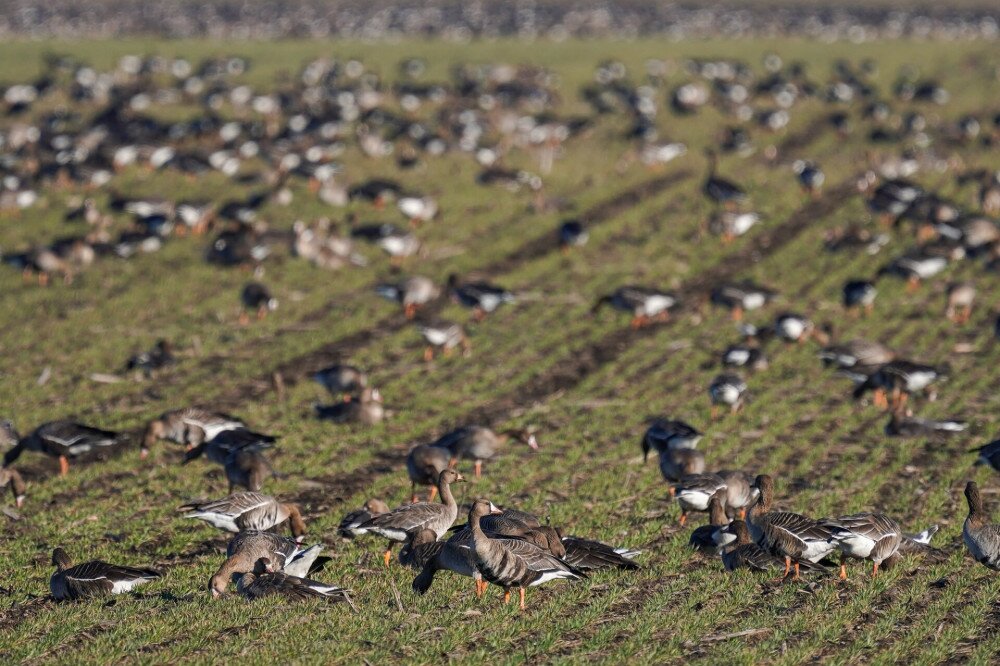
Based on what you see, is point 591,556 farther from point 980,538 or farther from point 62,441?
point 62,441

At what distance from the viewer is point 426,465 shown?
20.4 meters

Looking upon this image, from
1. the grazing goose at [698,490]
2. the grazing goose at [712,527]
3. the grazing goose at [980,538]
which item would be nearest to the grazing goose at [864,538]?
the grazing goose at [980,538]

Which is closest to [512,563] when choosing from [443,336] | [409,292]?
[443,336]

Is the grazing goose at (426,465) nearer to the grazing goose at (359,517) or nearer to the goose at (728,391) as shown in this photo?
the grazing goose at (359,517)

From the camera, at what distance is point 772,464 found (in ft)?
72.1

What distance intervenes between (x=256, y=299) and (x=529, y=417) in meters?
9.02

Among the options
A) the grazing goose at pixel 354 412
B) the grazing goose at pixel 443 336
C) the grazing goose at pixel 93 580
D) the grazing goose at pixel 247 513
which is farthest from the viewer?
the grazing goose at pixel 443 336

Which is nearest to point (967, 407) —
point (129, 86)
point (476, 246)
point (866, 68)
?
point (476, 246)

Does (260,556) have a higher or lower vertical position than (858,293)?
higher

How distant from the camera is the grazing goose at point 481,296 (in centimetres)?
3069

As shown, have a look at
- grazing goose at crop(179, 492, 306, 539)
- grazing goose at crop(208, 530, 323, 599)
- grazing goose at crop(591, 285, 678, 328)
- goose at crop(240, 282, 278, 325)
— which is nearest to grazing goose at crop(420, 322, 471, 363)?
grazing goose at crop(591, 285, 678, 328)

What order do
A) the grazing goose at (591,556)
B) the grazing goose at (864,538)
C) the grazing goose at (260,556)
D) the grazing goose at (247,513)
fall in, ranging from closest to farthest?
1. the grazing goose at (260,556)
2. the grazing goose at (864,538)
3. the grazing goose at (591,556)
4. the grazing goose at (247,513)

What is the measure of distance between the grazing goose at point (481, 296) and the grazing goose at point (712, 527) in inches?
496

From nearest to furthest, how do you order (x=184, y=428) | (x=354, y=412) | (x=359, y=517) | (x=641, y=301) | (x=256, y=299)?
(x=359, y=517) < (x=184, y=428) < (x=354, y=412) < (x=641, y=301) < (x=256, y=299)
